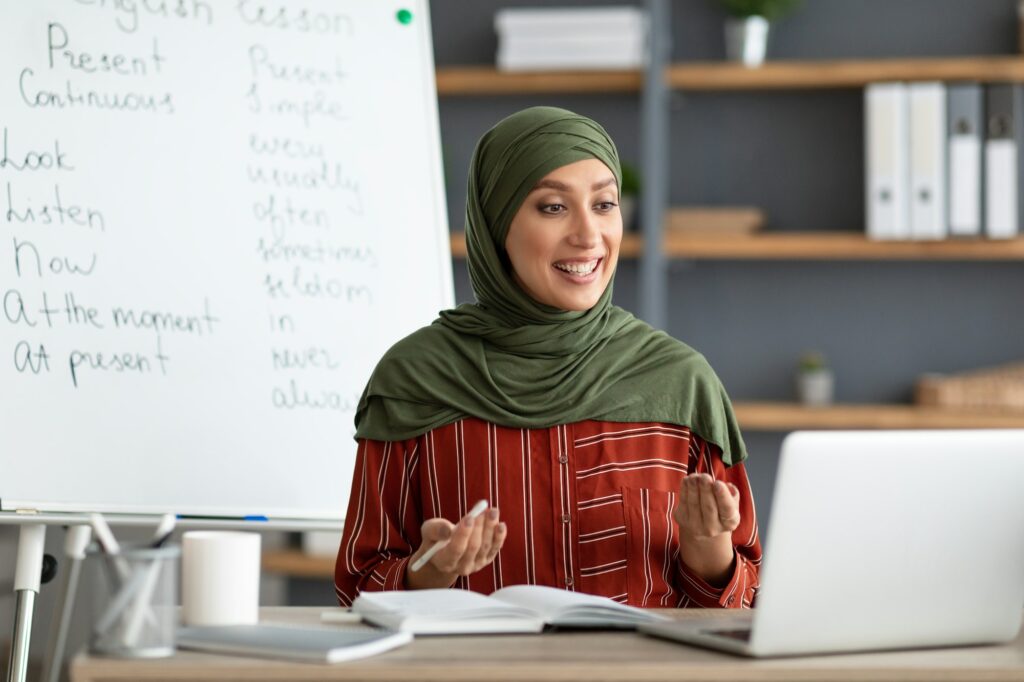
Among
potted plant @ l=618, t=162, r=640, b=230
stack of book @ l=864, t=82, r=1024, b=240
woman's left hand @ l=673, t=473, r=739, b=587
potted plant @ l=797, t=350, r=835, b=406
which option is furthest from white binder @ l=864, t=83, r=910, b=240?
woman's left hand @ l=673, t=473, r=739, b=587

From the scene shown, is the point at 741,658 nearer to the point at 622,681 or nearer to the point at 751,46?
the point at 622,681

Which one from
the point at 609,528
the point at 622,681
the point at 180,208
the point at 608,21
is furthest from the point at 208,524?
the point at 608,21

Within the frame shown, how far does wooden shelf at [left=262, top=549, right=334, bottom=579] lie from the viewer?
10.4 ft

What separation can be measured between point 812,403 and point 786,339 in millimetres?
212

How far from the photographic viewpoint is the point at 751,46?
319 centimetres

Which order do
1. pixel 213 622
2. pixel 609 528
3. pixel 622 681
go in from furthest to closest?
pixel 609 528
pixel 213 622
pixel 622 681

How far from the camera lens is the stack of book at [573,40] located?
318 cm

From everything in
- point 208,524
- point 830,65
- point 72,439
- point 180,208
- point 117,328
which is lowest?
point 208,524

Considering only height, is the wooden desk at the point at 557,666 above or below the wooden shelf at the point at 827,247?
below

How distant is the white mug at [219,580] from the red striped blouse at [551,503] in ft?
1.11

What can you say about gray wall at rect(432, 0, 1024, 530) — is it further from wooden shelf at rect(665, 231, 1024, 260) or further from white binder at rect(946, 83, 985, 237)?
white binder at rect(946, 83, 985, 237)

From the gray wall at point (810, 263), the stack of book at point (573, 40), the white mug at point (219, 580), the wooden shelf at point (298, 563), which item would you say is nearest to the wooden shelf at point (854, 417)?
the gray wall at point (810, 263)

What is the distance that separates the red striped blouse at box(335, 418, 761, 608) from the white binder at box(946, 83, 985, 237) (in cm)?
170

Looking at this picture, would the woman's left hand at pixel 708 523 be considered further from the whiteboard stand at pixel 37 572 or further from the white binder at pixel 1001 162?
the white binder at pixel 1001 162
